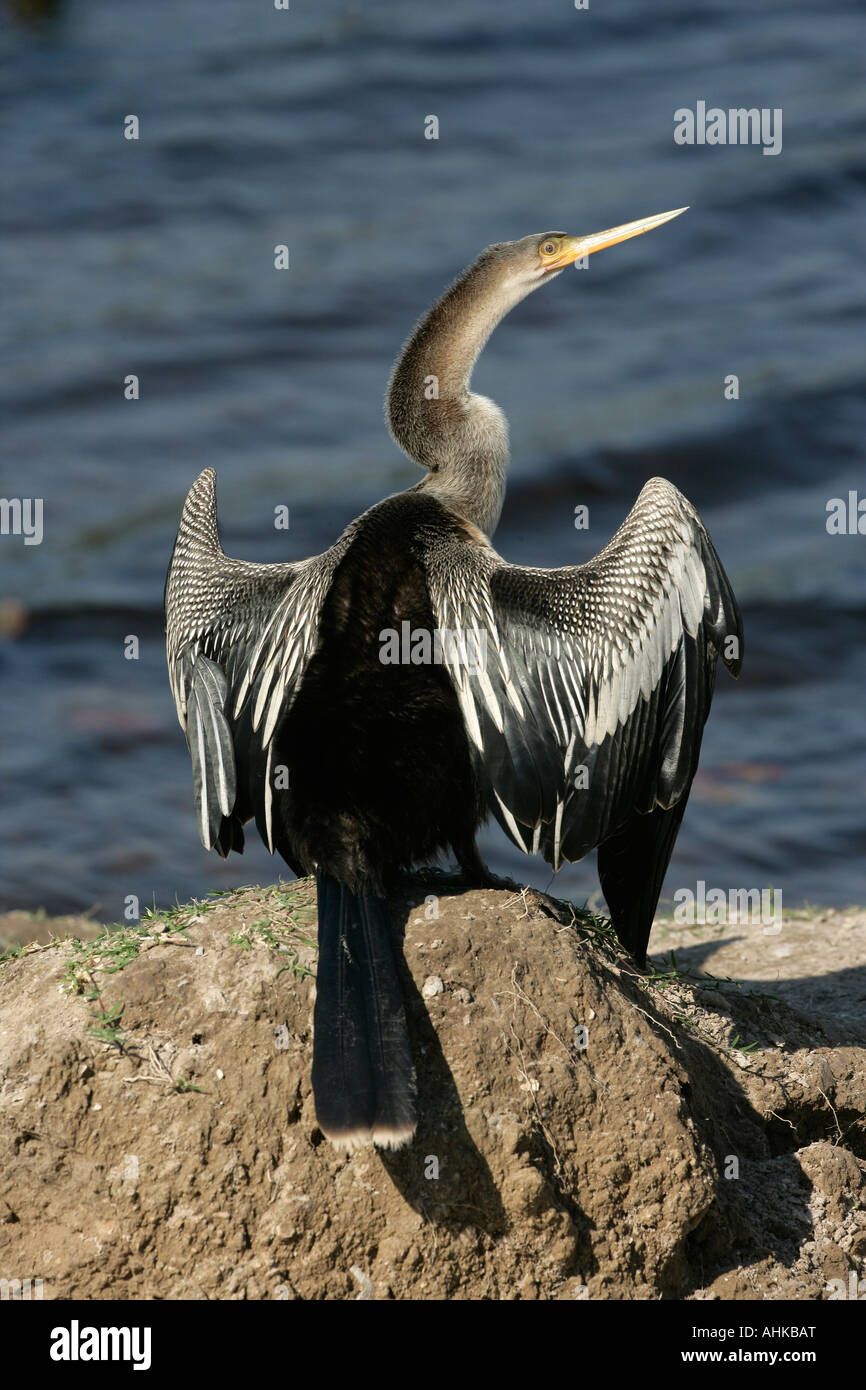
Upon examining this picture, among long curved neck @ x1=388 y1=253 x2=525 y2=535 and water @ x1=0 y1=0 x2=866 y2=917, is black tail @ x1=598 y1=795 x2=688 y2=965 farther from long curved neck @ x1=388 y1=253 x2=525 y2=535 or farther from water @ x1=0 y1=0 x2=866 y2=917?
water @ x1=0 y1=0 x2=866 y2=917

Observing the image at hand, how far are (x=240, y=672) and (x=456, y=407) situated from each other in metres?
1.49

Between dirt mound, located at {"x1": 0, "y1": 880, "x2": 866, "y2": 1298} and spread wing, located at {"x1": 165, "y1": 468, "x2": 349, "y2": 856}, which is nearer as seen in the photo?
dirt mound, located at {"x1": 0, "y1": 880, "x2": 866, "y2": 1298}

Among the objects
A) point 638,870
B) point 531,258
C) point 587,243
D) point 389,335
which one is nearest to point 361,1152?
point 638,870

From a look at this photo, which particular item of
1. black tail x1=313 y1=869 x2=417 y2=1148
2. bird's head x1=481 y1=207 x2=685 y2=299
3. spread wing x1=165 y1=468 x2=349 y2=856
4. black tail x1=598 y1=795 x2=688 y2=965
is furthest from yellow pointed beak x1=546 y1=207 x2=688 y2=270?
black tail x1=313 y1=869 x2=417 y2=1148

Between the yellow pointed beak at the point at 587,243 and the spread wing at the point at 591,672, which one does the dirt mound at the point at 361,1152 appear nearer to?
the spread wing at the point at 591,672

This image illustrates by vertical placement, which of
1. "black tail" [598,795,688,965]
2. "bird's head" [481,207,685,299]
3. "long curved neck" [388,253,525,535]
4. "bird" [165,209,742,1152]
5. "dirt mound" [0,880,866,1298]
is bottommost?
"dirt mound" [0,880,866,1298]

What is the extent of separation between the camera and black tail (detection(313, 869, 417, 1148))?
3992 mm

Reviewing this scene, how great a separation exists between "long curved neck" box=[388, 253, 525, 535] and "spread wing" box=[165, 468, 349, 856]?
2.58 feet

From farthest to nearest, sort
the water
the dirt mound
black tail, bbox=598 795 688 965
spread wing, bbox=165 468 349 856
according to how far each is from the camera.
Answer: the water
black tail, bbox=598 795 688 965
spread wing, bbox=165 468 349 856
the dirt mound

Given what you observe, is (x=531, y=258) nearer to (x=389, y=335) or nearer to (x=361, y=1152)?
(x=361, y=1152)

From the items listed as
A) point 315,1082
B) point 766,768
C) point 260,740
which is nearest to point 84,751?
point 766,768

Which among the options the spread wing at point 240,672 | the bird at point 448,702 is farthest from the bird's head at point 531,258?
the spread wing at point 240,672

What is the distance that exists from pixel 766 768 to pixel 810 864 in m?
1.08

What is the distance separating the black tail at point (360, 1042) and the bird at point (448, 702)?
2cm
